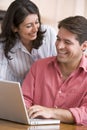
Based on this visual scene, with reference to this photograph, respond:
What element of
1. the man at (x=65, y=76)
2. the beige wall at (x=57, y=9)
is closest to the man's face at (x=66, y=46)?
the man at (x=65, y=76)

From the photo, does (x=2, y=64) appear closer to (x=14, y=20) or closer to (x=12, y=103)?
(x=14, y=20)

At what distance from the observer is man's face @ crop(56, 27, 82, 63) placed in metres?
1.91

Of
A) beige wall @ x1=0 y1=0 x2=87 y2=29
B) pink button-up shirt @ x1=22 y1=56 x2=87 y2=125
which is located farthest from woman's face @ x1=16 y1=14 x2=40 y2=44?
beige wall @ x1=0 y1=0 x2=87 y2=29

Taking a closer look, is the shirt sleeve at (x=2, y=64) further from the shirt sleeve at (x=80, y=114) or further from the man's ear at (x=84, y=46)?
the shirt sleeve at (x=80, y=114)

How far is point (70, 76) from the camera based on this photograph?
194 cm

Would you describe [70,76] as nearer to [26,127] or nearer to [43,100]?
[43,100]

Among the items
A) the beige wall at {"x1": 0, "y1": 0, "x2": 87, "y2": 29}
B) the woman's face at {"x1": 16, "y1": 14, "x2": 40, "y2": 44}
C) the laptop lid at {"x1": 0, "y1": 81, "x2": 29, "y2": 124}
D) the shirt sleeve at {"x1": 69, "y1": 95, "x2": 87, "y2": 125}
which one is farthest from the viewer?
the beige wall at {"x1": 0, "y1": 0, "x2": 87, "y2": 29}

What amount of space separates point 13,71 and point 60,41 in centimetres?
59

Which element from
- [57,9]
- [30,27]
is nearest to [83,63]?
[30,27]

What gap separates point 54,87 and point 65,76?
0.30 ft

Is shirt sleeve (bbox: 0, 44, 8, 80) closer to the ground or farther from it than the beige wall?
closer to the ground

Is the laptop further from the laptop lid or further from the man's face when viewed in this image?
the man's face

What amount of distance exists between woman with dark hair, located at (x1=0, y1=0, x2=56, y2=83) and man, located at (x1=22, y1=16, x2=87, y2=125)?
0.36 m

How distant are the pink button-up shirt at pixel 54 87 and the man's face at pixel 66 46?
0.08 m
